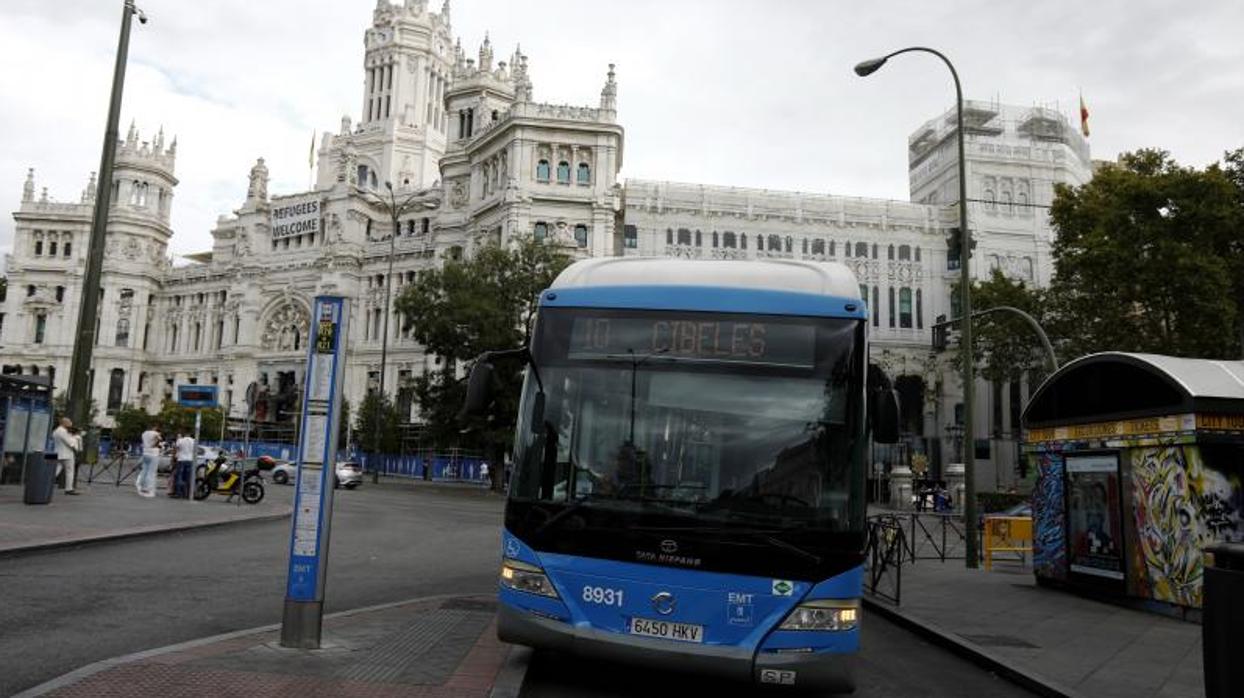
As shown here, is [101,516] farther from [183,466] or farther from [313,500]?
[313,500]

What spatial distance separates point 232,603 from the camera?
29.4 ft

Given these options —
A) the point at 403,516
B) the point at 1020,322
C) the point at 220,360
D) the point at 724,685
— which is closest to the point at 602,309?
the point at 724,685

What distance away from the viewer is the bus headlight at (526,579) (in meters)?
6.20

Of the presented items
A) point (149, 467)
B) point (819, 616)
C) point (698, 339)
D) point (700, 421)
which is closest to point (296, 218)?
point (149, 467)

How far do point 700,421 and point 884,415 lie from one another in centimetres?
135

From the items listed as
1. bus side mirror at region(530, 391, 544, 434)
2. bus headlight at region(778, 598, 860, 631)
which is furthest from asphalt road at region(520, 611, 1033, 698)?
bus side mirror at region(530, 391, 544, 434)

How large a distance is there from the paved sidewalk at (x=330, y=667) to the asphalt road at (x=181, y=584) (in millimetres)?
599

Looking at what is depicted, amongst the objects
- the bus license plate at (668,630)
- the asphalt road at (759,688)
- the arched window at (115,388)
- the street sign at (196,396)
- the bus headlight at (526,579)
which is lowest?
the asphalt road at (759,688)

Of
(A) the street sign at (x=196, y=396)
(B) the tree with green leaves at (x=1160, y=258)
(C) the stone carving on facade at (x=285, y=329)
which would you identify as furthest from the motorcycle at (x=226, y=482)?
(C) the stone carving on facade at (x=285, y=329)

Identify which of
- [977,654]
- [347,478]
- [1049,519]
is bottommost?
[977,654]

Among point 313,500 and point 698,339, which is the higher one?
point 698,339

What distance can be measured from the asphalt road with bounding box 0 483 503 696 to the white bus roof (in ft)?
14.2

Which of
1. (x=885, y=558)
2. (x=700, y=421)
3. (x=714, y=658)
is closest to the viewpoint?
(x=714, y=658)

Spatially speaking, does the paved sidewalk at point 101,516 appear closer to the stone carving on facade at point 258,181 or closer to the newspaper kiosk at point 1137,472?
the newspaper kiosk at point 1137,472
